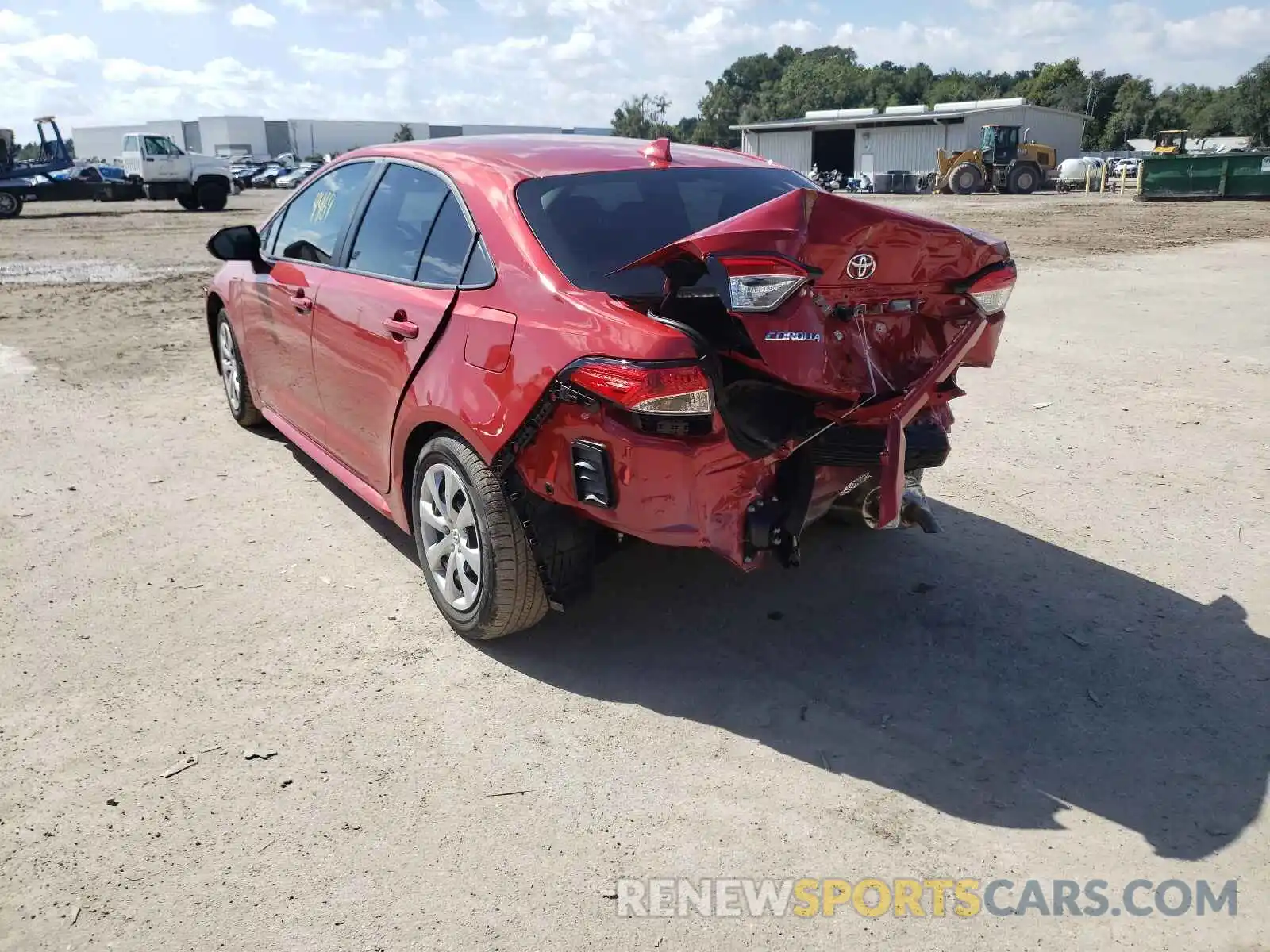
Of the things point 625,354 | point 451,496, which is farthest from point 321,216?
point 625,354

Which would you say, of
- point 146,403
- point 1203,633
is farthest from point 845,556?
point 146,403

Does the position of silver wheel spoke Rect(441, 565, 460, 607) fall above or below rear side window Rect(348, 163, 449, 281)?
below

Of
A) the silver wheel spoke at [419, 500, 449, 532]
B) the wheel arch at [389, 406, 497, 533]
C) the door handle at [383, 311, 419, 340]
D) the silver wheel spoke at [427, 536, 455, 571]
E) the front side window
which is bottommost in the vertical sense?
the silver wheel spoke at [427, 536, 455, 571]

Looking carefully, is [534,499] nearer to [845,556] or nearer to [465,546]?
[465,546]

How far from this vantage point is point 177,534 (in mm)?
4660

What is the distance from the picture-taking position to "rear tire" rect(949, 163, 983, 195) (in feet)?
128

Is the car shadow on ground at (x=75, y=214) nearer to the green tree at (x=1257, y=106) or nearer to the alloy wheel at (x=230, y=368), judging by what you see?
the alloy wheel at (x=230, y=368)

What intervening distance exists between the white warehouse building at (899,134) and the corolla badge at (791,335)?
52045 millimetres

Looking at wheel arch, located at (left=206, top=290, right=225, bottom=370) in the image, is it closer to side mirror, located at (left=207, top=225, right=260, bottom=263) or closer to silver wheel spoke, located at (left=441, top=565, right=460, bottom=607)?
side mirror, located at (left=207, top=225, right=260, bottom=263)

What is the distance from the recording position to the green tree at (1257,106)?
59.6m

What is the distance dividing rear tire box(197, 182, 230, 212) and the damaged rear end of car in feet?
105

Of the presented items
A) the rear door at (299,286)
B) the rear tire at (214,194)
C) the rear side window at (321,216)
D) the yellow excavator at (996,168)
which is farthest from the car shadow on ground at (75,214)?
the yellow excavator at (996,168)

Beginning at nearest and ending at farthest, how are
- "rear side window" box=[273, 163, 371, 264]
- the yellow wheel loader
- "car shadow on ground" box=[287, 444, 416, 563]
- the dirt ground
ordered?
1. the dirt ground
2. "rear side window" box=[273, 163, 371, 264]
3. "car shadow on ground" box=[287, 444, 416, 563]
4. the yellow wheel loader

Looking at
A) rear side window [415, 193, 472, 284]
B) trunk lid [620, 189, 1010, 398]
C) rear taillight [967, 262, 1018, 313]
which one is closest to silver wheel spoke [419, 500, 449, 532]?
rear side window [415, 193, 472, 284]
